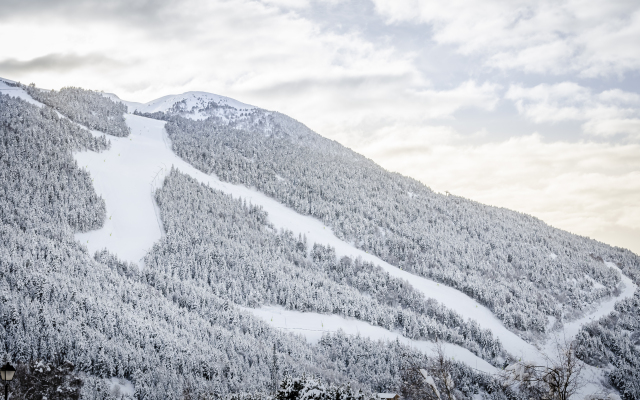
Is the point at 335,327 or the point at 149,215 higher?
the point at 149,215

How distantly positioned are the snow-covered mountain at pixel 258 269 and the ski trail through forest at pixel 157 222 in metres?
0.56

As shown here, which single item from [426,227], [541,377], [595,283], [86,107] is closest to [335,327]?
[426,227]

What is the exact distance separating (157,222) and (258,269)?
28850 millimetres

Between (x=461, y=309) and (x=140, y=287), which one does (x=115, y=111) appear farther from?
(x=461, y=309)

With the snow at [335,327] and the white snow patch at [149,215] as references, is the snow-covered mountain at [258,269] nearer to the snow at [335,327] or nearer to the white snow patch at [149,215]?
the snow at [335,327]

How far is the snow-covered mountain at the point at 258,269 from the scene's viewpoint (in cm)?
5175

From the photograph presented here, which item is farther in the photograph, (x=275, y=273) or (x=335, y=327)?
(x=275, y=273)

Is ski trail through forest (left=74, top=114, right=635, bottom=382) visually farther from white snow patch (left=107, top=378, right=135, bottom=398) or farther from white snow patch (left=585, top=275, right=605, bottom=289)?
white snow patch (left=107, top=378, right=135, bottom=398)

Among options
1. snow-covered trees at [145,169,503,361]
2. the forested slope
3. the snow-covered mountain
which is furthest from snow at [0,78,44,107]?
snow-covered trees at [145,169,503,361]

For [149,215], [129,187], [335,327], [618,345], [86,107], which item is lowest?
[618,345]

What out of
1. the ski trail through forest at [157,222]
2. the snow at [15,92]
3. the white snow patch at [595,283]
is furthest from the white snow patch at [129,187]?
the white snow patch at [595,283]

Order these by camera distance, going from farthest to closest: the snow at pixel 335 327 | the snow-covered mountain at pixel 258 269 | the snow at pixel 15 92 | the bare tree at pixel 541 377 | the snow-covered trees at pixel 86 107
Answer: the snow-covered trees at pixel 86 107 → the snow at pixel 15 92 → the snow at pixel 335 327 → the snow-covered mountain at pixel 258 269 → the bare tree at pixel 541 377

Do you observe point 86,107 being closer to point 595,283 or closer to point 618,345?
point 618,345

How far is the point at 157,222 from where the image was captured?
9650 cm
